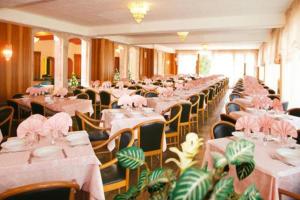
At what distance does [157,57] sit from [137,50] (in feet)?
12.6

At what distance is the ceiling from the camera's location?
773 cm

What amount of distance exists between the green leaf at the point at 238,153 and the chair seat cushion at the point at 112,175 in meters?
2.14

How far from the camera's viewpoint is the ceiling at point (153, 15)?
25.4 ft

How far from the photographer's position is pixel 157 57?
22.9 metres

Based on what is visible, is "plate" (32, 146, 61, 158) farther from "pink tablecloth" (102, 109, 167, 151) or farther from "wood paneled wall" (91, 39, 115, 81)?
"wood paneled wall" (91, 39, 115, 81)

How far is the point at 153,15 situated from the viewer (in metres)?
9.46

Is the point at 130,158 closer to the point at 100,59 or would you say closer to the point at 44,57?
the point at 100,59

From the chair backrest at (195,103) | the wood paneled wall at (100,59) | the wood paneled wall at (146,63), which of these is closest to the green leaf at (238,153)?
the chair backrest at (195,103)

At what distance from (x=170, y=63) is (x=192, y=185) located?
27180mm

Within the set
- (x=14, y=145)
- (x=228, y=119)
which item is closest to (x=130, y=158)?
(x=14, y=145)

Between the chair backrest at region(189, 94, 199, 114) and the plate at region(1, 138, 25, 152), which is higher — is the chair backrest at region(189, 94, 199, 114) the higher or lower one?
the higher one

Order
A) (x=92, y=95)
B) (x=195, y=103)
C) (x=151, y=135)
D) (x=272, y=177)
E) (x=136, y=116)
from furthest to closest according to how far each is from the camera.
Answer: (x=92, y=95) < (x=195, y=103) < (x=136, y=116) < (x=151, y=135) < (x=272, y=177)

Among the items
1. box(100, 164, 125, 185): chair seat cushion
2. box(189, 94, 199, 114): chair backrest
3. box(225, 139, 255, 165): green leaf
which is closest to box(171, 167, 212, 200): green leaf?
box(225, 139, 255, 165): green leaf

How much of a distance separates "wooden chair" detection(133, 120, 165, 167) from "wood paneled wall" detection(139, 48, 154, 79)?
52.0 ft
